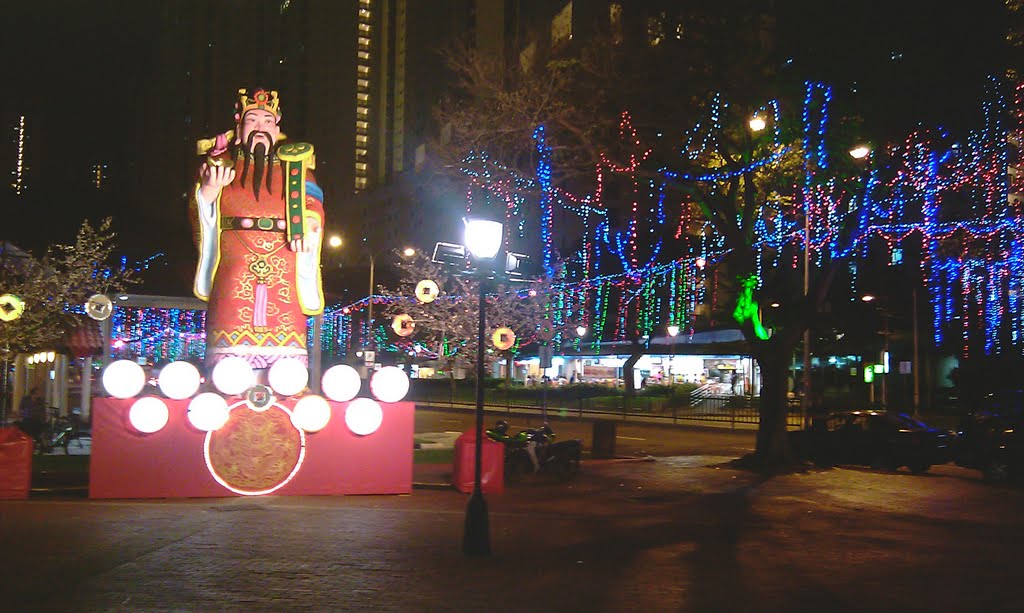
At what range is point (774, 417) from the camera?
20.7 meters

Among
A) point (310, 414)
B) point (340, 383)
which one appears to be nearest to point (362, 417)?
point (340, 383)

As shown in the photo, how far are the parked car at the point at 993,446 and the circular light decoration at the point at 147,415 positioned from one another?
15899mm

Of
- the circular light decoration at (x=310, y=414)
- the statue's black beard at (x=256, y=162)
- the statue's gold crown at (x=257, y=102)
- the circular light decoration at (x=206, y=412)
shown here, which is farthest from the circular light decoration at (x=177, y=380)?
the statue's gold crown at (x=257, y=102)

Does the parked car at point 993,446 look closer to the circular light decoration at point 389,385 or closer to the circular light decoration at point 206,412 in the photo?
the circular light decoration at point 389,385

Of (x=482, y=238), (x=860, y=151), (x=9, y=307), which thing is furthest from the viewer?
(x=9, y=307)

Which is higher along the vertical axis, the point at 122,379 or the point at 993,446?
the point at 122,379

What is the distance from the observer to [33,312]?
22828 mm

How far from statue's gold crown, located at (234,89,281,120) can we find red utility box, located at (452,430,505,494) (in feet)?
21.5

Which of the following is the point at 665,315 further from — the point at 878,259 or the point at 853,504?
the point at 853,504

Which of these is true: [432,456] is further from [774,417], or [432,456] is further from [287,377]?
[774,417]

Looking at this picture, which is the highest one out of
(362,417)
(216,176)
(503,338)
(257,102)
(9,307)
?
(257,102)

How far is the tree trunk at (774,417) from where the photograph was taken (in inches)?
808

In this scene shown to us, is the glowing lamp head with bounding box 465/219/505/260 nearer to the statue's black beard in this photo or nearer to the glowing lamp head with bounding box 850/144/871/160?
the statue's black beard

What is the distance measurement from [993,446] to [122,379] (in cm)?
1657
